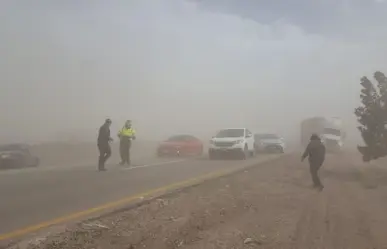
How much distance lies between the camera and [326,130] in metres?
43.8

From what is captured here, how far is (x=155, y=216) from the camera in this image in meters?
7.92

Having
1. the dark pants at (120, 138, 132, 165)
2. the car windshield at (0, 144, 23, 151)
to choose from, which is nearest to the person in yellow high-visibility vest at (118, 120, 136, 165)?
the dark pants at (120, 138, 132, 165)

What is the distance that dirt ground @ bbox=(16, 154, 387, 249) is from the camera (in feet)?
20.6

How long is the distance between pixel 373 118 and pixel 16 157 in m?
15.4

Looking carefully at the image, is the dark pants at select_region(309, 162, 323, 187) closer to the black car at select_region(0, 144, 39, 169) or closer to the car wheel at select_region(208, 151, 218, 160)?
the car wheel at select_region(208, 151, 218, 160)

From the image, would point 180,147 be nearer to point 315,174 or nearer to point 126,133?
point 126,133

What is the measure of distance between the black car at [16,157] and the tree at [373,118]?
14.8 m

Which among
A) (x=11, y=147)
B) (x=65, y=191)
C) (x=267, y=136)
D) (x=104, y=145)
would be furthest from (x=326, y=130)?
(x=65, y=191)

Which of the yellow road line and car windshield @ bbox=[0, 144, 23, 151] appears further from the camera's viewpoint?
car windshield @ bbox=[0, 144, 23, 151]

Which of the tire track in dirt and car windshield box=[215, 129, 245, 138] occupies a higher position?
car windshield box=[215, 129, 245, 138]

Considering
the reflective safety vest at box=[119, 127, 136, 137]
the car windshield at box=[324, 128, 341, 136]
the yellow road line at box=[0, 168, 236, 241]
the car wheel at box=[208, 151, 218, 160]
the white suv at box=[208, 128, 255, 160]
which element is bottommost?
the car wheel at box=[208, 151, 218, 160]

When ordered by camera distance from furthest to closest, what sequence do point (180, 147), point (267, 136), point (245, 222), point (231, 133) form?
point (267, 136), point (180, 147), point (231, 133), point (245, 222)

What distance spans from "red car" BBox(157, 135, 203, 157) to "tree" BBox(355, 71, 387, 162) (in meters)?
12.9

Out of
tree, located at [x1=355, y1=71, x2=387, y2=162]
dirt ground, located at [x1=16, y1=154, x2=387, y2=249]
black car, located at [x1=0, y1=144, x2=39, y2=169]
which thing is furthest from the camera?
black car, located at [x1=0, y1=144, x2=39, y2=169]
